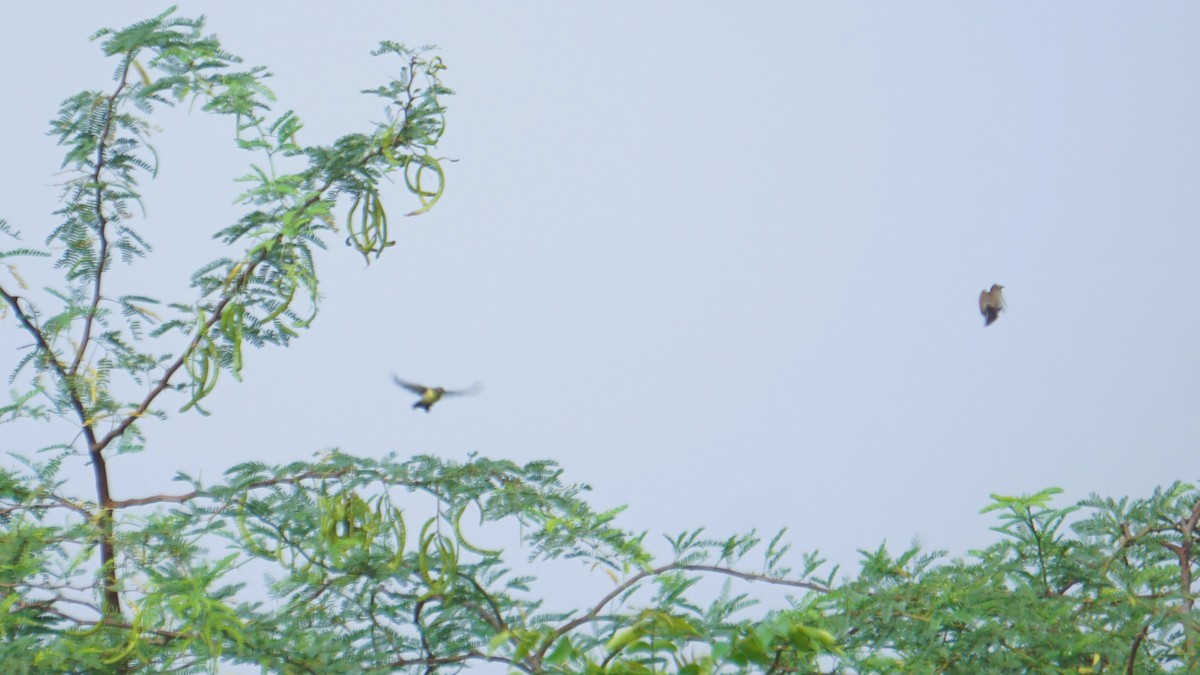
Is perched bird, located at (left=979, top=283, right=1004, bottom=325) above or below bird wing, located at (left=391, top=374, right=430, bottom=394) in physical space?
above

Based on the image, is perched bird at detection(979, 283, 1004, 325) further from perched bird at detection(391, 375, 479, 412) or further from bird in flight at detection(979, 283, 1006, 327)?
perched bird at detection(391, 375, 479, 412)

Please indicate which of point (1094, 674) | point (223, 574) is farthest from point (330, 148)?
point (1094, 674)

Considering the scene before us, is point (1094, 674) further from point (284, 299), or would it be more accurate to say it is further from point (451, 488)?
point (284, 299)

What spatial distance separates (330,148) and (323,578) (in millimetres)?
912

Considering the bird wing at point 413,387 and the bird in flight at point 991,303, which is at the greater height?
the bird in flight at point 991,303

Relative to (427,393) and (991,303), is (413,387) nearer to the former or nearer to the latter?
(427,393)

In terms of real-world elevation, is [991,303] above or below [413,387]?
above

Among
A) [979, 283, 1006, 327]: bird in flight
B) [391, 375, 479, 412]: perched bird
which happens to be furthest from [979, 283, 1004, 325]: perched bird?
[391, 375, 479, 412]: perched bird

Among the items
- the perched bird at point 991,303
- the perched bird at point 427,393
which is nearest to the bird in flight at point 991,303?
the perched bird at point 991,303

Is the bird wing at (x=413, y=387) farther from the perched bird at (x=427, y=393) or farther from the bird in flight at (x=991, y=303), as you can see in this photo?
the bird in flight at (x=991, y=303)

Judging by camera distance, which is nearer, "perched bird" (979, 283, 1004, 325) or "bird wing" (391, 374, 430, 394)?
"bird wing" (391, 374, 430, 394)

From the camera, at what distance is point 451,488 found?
7.47 feet

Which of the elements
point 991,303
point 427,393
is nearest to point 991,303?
point 991,303

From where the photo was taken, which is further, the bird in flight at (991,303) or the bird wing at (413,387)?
the bird in flight at (991,303)
